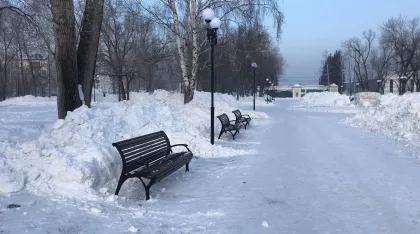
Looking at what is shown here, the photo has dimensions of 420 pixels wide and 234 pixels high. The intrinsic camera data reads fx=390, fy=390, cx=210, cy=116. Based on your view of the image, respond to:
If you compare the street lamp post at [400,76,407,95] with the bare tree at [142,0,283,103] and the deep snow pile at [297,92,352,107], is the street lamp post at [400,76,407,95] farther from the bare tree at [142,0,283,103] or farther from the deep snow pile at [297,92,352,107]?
the bare tree at [142,0,283,103]

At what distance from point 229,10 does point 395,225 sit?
49.3ft

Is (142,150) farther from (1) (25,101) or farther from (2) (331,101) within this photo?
A: (2) (331,101)

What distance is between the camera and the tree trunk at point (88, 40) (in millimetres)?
9508

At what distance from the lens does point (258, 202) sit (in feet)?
18.4

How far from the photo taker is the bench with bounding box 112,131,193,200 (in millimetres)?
5684

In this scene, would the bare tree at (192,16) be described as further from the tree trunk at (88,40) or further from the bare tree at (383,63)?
the bare tree at (383,63)

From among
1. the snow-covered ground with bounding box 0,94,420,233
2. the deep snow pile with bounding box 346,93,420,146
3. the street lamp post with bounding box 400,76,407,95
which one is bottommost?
the snow-covered ground with bounding box 0,94,420,233

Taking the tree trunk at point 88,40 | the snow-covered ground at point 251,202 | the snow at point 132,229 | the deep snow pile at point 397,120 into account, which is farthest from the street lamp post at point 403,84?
the snow at point 132,229

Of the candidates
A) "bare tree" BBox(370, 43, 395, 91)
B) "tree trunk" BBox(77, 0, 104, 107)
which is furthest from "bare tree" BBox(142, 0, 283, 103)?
"bare tree" BBox(370, 43, 395, 91)

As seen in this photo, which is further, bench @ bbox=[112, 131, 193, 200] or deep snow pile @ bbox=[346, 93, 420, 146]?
deep snow pile @ bbox=[346, 93, 420, 146]

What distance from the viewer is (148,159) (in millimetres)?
6566

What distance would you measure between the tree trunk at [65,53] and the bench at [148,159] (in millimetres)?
2514

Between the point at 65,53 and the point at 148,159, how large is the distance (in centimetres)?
341

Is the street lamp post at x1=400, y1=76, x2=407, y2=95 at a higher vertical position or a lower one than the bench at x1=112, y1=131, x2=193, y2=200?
higher
